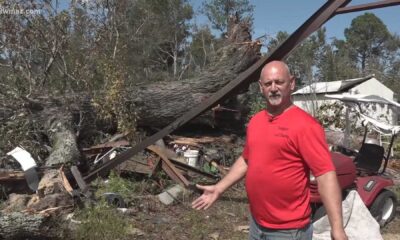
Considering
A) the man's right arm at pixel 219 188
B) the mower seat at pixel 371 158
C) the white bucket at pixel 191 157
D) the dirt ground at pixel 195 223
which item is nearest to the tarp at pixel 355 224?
the dirt ground at pixel 195 223

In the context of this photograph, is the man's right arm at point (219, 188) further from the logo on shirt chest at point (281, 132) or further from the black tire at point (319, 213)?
the black tire at point (319, 213)

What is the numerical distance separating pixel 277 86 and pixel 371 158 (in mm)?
4842

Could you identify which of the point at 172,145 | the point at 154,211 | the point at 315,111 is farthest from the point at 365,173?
the point at 315,111

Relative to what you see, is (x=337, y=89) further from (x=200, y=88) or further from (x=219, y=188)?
(x=219, y=188)

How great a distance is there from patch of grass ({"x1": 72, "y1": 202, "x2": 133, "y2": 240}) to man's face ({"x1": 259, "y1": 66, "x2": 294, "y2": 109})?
3117 millimetres

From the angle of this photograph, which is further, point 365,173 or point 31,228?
point 365,173

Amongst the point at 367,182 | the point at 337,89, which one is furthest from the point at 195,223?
the point at 337,89

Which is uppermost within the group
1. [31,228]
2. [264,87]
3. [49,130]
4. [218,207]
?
[264,87]

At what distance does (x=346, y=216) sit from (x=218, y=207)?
2.05 m

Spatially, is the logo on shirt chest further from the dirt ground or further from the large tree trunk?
the large tree trunk

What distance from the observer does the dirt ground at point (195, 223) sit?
5.60m

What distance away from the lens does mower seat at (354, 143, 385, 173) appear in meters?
6.91

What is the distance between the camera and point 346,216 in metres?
5.35

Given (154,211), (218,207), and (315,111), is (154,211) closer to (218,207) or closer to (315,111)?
(218,207)
